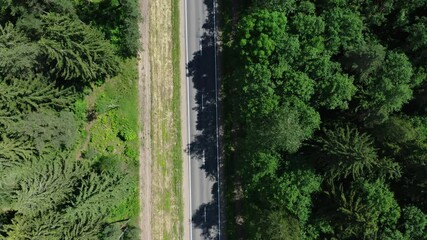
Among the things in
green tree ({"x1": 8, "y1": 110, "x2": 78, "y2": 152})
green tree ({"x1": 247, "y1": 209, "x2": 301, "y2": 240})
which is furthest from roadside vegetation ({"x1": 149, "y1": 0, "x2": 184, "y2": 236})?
green tree ({"x1": 247, "y1": 209, "x2": 301, "y2": 240})

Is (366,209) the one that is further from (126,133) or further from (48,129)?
(48,129)

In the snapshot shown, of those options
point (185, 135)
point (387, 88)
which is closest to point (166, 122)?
point (185, 135)

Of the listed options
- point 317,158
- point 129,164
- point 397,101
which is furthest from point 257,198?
point 397,101

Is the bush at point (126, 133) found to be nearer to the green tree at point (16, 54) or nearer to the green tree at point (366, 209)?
the green tree at point (16, 54)

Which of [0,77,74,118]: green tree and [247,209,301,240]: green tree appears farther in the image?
[247,209,301,240]: green tree

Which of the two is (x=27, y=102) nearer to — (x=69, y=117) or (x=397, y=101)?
(x=69, y=117)

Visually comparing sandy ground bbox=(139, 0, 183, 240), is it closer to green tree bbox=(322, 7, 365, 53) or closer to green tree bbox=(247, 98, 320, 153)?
green tree bbox=(247, 98, 320, 153)

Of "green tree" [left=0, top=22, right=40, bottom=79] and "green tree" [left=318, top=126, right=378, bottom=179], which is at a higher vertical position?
"green tree" [left=0, top=22, right=40, bottom=79]
